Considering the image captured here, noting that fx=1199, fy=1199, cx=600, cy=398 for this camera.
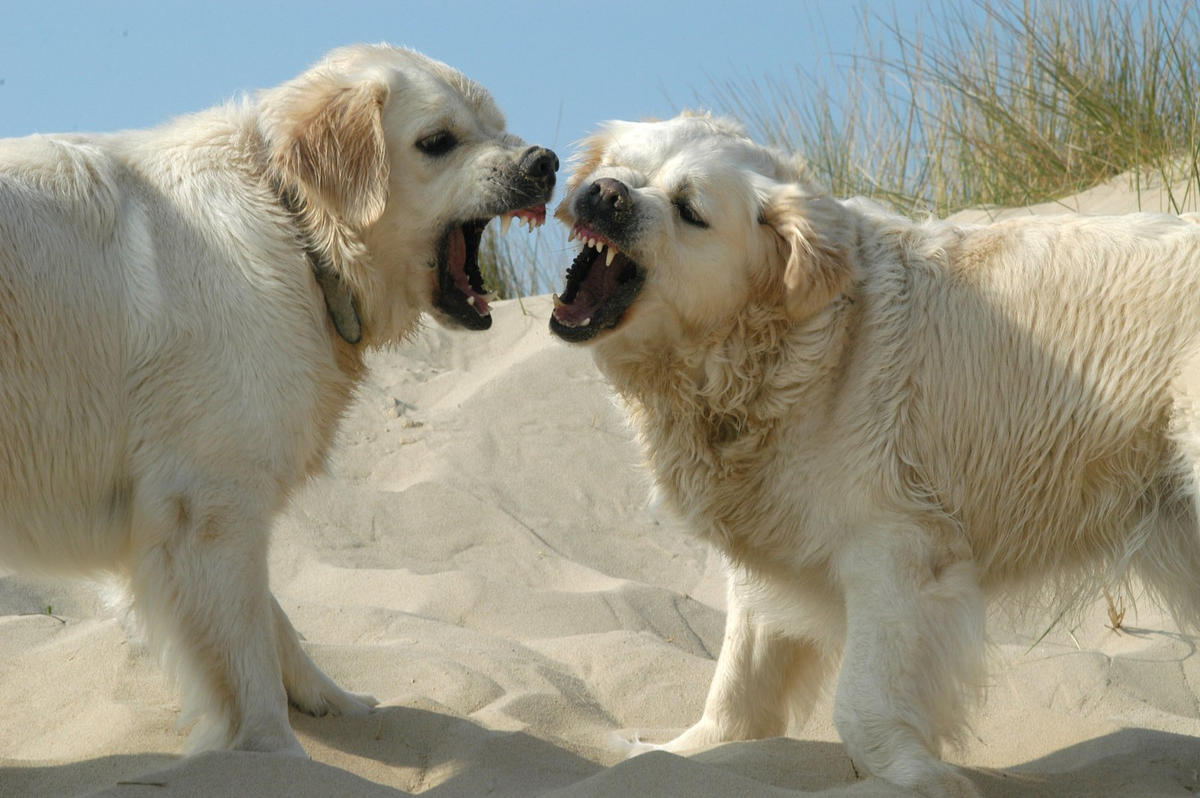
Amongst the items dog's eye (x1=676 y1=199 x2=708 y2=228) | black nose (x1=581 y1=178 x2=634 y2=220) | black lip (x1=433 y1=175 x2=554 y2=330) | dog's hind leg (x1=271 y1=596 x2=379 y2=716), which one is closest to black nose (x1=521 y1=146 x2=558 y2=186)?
black lip (x1=433 y1=175 x2=554 y2=330)

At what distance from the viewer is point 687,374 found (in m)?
3.85

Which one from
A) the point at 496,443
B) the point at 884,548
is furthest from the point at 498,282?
the point at 884,548

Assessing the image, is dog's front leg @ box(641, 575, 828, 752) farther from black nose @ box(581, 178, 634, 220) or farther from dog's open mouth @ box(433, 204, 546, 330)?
black nose @ box(581, 178, 634, 220)

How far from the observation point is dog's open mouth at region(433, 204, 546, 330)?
403 centimetres

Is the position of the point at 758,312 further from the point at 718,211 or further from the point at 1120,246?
the point at 1120,246

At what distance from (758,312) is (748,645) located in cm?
123

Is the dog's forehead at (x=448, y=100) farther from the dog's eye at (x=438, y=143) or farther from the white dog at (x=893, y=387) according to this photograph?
the white dog at (x=893, y=387)

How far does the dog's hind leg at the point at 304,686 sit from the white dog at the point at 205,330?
49 centimetres

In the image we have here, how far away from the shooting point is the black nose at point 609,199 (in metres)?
3.59

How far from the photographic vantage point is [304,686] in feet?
13.6

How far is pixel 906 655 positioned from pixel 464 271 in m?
1.93

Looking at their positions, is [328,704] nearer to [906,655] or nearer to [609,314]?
[609,314]

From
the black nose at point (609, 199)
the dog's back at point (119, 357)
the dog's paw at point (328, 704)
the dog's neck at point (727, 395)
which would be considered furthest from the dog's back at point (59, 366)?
the dog's neck at point (727, 395)

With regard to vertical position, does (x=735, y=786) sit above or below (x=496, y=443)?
above
